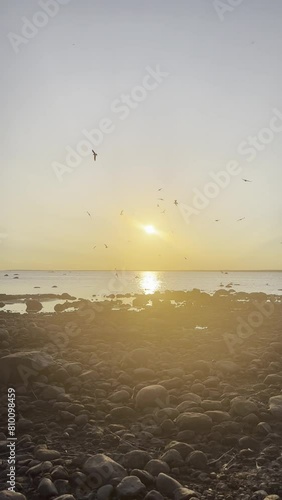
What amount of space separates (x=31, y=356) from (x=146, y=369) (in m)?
3.16

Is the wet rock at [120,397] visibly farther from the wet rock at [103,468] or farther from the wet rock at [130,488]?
the wet rock at [130,488]

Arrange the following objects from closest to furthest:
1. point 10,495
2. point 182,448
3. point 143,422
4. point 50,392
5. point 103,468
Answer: point 10,495
point 103,468
point 182,448
point 143,422
point 50,392

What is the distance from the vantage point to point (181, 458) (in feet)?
20.6

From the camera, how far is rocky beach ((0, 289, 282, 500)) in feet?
18.2

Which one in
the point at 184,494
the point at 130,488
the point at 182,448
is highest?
the point at 182,448

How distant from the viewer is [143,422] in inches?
308

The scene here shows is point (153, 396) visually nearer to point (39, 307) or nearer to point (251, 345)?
point (251, 345)

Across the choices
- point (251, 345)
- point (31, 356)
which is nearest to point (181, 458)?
point (31, 356)

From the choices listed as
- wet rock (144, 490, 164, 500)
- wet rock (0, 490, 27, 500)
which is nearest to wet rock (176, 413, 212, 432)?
wet rock (144, 490, 164, 500)

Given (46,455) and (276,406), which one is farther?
(276,406)

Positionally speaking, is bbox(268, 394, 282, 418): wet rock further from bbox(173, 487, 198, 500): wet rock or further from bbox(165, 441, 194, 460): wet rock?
bbox(173, 487, 198, 500): wet rock

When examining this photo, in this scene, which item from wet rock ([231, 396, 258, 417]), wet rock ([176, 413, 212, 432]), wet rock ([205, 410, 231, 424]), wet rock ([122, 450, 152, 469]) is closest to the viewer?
wet rock ([122, 450, 152, 469])

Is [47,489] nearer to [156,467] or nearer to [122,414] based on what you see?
[156,467]

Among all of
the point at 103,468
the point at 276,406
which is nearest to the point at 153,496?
the point at 103,468
